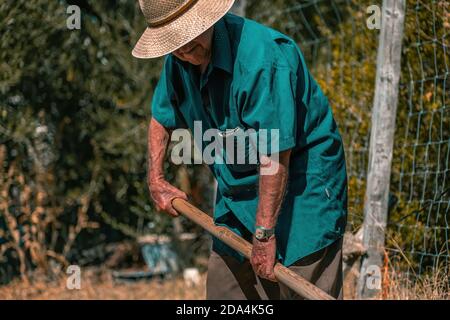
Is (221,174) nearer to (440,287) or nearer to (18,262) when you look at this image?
(440,287)

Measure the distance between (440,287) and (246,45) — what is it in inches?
65.8

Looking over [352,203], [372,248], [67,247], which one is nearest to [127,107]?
[67,247]

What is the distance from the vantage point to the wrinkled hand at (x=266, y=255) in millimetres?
3092

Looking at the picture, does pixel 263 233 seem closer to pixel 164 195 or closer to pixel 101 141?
pixel 164 195

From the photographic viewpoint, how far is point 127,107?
6137 millimetres

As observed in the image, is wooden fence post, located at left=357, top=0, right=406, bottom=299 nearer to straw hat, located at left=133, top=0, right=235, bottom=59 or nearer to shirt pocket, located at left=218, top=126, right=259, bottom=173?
shirt pocket, located at left=218, top=126, right=259, bottom=173

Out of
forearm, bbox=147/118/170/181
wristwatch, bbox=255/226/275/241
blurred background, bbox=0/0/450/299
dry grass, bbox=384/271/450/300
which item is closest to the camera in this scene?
wristwatch, bbox=255/226/275/241

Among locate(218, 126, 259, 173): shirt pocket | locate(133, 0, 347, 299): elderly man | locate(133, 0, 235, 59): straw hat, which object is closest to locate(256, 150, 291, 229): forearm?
locate(133, 0, 347, 299): elderly man

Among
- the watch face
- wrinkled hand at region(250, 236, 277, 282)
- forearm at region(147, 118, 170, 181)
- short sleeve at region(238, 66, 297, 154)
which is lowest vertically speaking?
wrinkled hand at region(250, 236, 277, 282)

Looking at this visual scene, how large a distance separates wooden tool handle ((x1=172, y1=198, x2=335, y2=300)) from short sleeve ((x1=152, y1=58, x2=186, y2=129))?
1.18 ft

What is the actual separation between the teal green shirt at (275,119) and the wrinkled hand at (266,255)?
19 centimetres

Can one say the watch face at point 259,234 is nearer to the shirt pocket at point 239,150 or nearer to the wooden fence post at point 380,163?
the shirt pocket at point 239,150

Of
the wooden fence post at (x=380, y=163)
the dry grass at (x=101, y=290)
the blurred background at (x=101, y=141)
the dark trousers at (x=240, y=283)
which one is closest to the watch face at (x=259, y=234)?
the dark trousers at (x=240, y=283)

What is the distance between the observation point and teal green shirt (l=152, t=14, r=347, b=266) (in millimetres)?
2963
